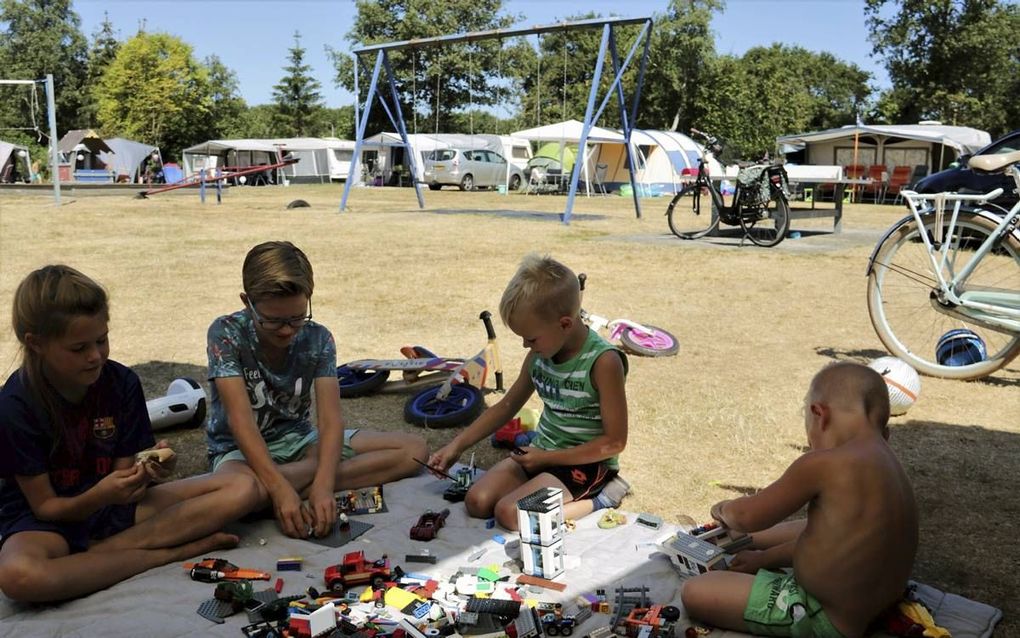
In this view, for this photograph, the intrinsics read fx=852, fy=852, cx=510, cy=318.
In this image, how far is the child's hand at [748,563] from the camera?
292 centimetres

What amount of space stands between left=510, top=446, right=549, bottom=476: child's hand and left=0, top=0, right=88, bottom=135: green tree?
2803 inches

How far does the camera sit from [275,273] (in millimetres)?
3375

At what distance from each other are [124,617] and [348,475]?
1.29 metres

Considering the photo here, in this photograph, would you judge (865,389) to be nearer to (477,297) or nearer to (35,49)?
(477,297)

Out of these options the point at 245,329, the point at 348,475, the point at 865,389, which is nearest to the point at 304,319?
the point at 245,329

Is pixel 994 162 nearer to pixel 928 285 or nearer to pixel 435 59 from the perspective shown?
pixel 928 285

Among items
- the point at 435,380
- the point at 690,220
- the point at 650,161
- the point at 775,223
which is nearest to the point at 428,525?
the point at 435,380

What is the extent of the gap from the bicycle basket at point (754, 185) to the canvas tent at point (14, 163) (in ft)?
135

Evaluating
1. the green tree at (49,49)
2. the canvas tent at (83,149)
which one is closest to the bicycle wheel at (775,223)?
the canvas tent at (83,149)

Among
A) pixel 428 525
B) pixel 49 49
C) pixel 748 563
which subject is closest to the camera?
pixel 748 563

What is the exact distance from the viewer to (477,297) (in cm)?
884

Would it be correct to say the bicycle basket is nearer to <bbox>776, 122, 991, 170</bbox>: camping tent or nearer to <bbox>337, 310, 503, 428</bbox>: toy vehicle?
<bbox>337, 310, 503, 428</bbox>: toy vehicle

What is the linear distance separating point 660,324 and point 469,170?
27.0 metres

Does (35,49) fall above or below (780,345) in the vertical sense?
above
